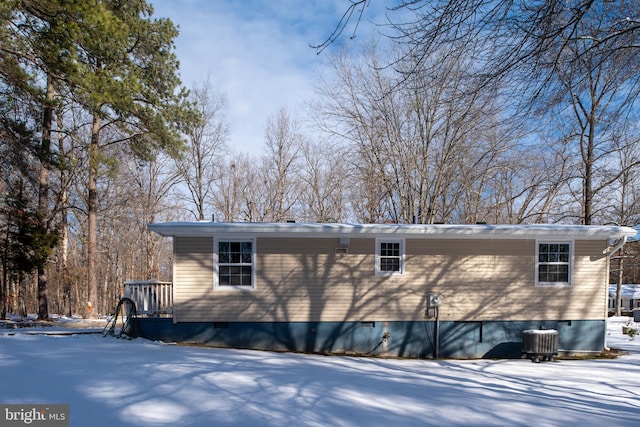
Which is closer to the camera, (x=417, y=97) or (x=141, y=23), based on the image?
(x=141, y=23)

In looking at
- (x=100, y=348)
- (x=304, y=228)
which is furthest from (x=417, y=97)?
(x=100, y=348)

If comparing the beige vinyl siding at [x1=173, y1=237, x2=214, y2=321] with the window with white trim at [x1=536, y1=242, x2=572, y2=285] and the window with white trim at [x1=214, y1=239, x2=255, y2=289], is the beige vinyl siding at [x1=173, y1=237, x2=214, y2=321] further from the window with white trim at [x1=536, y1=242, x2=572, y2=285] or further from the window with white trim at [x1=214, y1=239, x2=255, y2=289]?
the window with white trim at [x1=536, y1=242, x2=572, y2=285]

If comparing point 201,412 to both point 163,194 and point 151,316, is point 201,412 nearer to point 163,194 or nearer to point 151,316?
point 151,316

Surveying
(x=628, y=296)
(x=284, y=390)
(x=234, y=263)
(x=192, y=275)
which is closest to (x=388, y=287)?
(x=234, y=263)

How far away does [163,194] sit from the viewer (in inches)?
920

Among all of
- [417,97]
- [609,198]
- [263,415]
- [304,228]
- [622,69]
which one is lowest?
[263,415]

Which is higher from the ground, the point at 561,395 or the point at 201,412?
the point at 201,412

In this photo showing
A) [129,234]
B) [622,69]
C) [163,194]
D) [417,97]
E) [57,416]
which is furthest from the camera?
[129,234]

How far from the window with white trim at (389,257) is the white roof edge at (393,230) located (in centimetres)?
Result: 28

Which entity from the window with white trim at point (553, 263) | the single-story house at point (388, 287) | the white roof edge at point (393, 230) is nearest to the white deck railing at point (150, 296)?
the single-story house at point (388, 287)

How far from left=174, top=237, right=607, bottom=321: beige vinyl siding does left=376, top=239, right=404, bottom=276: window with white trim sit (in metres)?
0.13

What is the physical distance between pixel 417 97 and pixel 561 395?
12.8m

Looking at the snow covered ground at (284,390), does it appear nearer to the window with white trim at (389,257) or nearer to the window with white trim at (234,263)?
the window with white trim at (234,263)

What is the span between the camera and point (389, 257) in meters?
8.99
